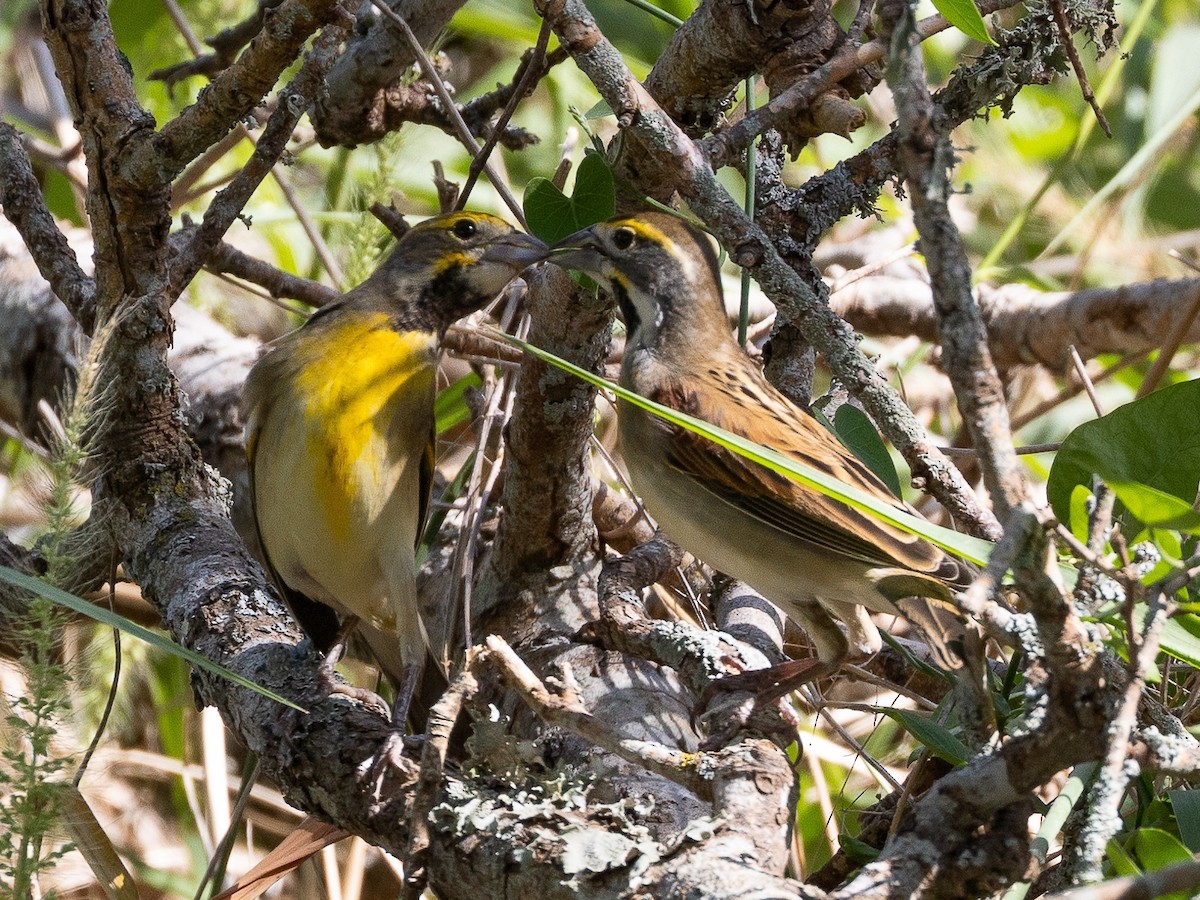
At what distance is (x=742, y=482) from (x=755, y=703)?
64 cm

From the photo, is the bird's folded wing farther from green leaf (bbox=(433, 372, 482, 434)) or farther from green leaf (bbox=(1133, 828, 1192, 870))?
green leaf (bbox=(433, 372, 482, 434))

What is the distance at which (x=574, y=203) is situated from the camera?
10.0ft

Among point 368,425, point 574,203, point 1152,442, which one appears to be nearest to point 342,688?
point 368,425

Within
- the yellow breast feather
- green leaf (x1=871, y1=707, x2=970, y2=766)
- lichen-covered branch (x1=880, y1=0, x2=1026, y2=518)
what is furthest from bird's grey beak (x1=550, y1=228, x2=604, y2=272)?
lichen-covered branch (x1=880, y1=0, x2=1026, y2=518)

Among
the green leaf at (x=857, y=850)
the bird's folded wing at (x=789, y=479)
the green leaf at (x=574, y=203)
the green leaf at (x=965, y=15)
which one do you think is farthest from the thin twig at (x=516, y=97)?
the green leaf at (x=857, y=850)

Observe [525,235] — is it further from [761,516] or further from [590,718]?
[590,718]

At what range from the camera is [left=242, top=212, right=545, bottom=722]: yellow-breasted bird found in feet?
11.0

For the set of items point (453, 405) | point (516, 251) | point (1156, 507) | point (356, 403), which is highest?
point (453, 405)

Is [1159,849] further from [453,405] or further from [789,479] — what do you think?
[453,405]

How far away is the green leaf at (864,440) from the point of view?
2.96 m

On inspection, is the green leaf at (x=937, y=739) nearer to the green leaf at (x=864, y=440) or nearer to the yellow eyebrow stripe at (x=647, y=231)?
the green leaf at (x=864, y=440)

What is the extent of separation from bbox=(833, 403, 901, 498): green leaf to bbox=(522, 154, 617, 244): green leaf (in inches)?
28.3

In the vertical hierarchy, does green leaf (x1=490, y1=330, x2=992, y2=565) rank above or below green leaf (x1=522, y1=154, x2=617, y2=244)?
below

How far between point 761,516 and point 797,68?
1.05 meters
